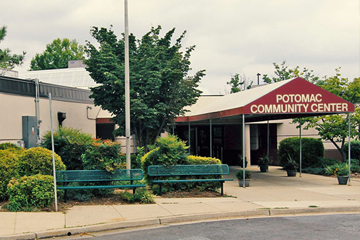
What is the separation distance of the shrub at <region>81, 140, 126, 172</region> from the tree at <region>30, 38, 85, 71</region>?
5541 centimetres

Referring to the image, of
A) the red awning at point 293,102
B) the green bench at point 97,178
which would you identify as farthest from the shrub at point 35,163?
the red awning at point 293,102

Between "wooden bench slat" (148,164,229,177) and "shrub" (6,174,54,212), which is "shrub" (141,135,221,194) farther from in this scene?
"shrub" (6,174,54,212)

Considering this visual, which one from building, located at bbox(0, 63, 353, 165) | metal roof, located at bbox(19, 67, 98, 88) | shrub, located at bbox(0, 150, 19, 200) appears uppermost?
metal roof, located at bbox(19, 67, 98, 88)

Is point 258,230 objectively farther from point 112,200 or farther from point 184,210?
point 112,200

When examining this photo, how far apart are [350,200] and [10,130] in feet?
42.7

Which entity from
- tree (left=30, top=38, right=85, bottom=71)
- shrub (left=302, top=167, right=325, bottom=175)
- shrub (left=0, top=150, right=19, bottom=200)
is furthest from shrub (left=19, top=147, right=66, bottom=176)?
tree (left=30, top=38, right=85, bottom=71)

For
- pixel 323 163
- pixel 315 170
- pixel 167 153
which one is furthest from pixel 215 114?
pixel 323 163

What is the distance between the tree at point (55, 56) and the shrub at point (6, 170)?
55.9 metres

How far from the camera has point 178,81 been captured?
18969mm

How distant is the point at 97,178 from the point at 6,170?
2.44 metres

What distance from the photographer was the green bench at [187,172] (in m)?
13.2

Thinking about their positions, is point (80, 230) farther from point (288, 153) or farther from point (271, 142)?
point (271, 142)

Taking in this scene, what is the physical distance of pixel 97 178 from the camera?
1203 cm

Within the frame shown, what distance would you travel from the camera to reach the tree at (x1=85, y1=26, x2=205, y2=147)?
1816cm
